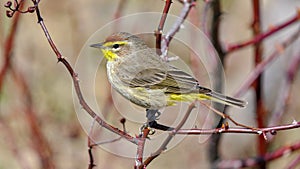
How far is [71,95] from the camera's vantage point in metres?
8.71

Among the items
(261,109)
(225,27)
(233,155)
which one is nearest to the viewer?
(261,109)

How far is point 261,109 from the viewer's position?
13.4 feet

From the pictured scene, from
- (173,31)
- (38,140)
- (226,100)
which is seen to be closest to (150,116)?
(226,100)

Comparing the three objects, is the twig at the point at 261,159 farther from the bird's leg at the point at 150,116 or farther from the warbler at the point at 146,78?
the bird's leg at the point at 150,116

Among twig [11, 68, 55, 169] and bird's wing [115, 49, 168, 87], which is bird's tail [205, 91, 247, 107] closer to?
bird's wing [115, 49, 168, 87]

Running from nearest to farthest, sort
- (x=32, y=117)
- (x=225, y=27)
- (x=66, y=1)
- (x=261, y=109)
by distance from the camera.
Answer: (x=261, y=109) → (x=32, y=117) → (x=66, y=1) → (x=225, y=27)

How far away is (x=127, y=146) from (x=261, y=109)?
2.86 m

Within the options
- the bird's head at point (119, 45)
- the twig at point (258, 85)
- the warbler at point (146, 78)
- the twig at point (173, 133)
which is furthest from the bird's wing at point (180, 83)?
the twig at point (173, 133)

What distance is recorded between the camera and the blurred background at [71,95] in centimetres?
551

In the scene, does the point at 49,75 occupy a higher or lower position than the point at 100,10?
lower

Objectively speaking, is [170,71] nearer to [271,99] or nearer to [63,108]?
[271,99]

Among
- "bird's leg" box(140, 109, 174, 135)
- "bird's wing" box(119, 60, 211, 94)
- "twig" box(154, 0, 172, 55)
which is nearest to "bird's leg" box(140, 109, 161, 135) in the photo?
"bird's leg" box(140, 109, 174, 135)

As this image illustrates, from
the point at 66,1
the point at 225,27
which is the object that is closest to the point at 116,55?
the point at 66,1

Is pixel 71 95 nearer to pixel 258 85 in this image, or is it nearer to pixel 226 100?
pixel 258 85
